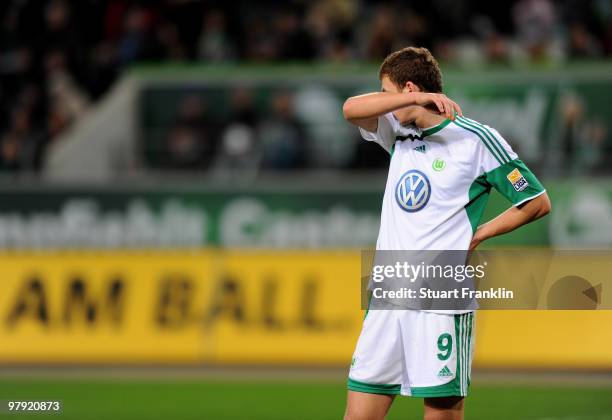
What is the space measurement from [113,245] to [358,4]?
5303 mm

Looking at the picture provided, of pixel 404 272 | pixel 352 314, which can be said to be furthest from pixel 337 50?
pixel 404 272

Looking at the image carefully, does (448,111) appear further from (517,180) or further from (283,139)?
(283,139)

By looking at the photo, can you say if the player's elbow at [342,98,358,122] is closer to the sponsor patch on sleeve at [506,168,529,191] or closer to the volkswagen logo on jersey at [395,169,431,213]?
the volkswagen logo on jersey at [395,169,431,213]

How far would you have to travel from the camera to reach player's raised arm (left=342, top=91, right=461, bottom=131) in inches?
191

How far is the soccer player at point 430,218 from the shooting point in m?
4.99

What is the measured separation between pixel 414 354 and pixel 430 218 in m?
0.59

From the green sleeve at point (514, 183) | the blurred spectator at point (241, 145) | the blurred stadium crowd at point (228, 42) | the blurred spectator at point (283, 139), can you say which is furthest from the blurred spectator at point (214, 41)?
the green sleeve at point (514, 183)

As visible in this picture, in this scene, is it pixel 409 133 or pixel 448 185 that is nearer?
pixel 448 185

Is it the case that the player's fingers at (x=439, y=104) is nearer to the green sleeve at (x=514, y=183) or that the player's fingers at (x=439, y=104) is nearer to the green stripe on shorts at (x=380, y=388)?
the green sleeve at (x=514, y=183)

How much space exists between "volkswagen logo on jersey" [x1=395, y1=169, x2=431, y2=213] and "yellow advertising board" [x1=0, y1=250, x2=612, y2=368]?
8.06m

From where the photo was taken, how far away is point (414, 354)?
500 centimetres

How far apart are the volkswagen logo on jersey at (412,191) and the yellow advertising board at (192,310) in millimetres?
8056

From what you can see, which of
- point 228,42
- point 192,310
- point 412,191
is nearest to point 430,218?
point 412,191

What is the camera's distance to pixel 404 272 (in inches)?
199
